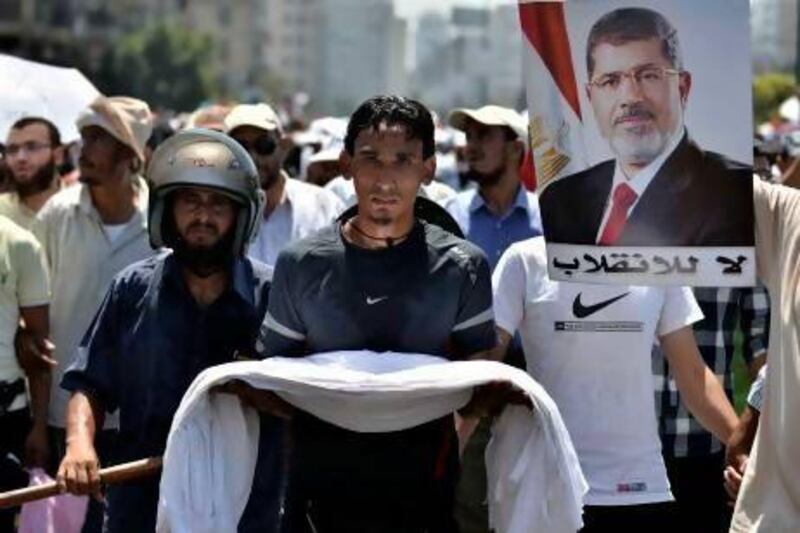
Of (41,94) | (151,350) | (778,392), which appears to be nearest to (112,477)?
(151,350)

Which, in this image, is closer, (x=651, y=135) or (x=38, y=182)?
(x=651, y=135)

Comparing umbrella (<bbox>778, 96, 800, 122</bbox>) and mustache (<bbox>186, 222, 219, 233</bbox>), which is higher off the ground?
mustache (<bbox>186, 222, 219, 233</bbox>)

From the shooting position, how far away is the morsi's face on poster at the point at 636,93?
546 centimetres

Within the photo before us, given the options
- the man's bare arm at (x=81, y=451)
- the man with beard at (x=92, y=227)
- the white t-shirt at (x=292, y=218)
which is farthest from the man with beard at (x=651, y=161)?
the white t-shirt at (x=292, y=218)

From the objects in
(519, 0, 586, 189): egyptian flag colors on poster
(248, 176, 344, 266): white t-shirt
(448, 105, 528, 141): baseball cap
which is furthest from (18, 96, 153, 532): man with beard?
(519, 0, 586, 189): egyptian flag colors on poster

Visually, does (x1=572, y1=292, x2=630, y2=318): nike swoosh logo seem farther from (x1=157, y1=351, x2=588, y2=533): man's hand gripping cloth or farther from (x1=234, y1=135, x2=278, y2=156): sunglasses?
(x1=234, y1=135, x2=278, y2=156): sunglasses

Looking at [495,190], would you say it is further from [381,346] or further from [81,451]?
[381,346]

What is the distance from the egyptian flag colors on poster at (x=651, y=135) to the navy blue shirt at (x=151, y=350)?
121cm

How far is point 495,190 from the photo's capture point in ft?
A: 32.7

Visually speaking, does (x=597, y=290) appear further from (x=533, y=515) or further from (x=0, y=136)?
(x=0, y=136)

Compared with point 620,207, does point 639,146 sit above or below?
above

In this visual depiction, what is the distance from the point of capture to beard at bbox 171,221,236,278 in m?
6.32

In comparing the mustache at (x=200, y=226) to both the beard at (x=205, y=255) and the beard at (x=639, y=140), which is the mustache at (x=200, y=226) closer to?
the beard at (x=205, y=255)

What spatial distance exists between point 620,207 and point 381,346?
2.31 ft
